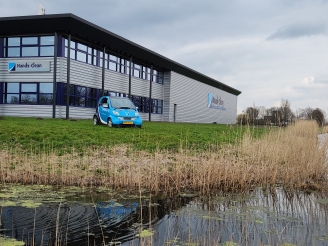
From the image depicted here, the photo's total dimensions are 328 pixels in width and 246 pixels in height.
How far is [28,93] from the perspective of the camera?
24594 mm

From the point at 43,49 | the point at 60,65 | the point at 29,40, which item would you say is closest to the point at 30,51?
the point at 29,40

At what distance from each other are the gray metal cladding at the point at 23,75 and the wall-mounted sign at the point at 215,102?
2946 cm

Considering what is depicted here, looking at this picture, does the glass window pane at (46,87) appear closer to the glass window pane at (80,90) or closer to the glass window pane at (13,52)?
the glass window pane at (80,90)

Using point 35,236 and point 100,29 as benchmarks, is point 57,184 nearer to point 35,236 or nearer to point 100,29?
point 35,236

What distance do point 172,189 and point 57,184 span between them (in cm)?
245

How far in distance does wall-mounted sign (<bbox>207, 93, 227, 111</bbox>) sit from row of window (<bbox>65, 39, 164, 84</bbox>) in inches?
575

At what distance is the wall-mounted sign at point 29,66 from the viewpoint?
23.9 meters

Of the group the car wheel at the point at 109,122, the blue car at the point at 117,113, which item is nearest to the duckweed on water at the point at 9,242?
the blue car at the point at 117,113

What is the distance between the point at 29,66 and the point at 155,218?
72.7 feet

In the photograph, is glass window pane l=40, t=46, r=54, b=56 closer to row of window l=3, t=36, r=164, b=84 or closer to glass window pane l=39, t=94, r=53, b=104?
row of window l=3, t=36, r=164, b=84

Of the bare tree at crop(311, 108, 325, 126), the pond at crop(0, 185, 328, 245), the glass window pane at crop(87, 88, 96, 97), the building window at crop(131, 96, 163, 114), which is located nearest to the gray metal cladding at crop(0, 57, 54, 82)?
the glass window pane at crop(87, 88, 96, 97)

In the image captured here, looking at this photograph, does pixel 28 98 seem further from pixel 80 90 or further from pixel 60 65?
pixel 80 90

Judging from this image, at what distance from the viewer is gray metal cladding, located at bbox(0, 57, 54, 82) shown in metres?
23.9

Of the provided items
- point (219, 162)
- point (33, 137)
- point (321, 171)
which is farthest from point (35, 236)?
point (33, 137)
